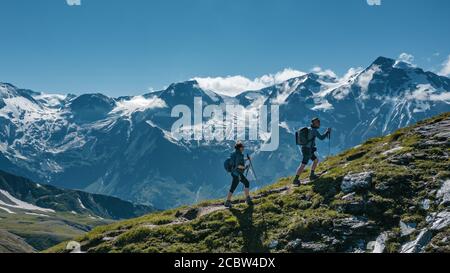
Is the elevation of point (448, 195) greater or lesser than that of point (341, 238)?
greater

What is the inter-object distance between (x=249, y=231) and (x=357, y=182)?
664 cm

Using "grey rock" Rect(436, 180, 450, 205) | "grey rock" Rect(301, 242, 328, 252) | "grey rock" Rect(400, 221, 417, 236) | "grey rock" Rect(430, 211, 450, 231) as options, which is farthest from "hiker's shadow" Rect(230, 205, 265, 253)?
"grey rock" Rect(436, 180, 450, 205)

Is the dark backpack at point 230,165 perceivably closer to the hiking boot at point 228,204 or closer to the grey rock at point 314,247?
the hiking boot at point 228,204

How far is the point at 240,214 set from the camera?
29.5 m

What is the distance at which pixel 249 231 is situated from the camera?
88.2 ft

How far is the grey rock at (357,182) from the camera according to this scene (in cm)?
2825

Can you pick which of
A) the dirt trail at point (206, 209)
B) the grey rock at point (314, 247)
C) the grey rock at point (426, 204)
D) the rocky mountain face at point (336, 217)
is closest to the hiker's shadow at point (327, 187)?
the rocky mountain face at point (336, 217)

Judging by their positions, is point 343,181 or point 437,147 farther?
point 437,147

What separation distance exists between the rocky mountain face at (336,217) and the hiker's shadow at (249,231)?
49 millimetres

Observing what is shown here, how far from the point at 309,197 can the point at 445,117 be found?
47.8ft

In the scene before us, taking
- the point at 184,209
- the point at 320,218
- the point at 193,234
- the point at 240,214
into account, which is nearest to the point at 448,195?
the point at 320,218

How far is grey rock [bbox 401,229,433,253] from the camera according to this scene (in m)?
22.4
